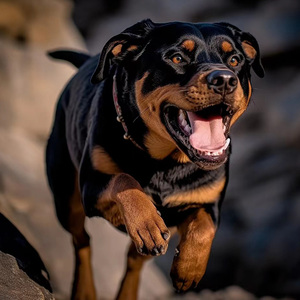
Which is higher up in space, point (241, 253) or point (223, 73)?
point (223, 73)

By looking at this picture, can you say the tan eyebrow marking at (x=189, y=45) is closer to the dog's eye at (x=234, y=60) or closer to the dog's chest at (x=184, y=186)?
the dog's eye at (x=234, y=60)

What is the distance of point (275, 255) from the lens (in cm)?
1021

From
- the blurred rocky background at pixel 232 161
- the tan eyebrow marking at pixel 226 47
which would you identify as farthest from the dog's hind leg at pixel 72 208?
the tan eyebrow marking at pixel 226 47

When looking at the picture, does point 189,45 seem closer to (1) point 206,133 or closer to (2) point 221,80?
(2) point 221,80

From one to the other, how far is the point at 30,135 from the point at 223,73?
5.89m

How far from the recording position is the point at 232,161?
41.2ft

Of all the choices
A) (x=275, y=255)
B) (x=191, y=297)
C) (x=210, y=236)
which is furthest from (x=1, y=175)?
(x=275, y=255)

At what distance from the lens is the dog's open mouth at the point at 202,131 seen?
341cm

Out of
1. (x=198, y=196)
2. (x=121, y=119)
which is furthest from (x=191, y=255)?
(x=121, y=119)

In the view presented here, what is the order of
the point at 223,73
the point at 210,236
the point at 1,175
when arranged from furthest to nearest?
the point at 1,175, the point at 210,236, the point at 223,73

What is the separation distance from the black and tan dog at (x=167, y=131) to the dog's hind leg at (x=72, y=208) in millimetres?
673

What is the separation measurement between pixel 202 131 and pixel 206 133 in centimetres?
2

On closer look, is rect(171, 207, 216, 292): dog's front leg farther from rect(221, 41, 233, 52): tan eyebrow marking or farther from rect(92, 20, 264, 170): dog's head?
rect(221, 41, 233, 52): tan eyebrow marking

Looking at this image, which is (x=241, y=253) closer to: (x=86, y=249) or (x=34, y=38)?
(x=34, y=38)
